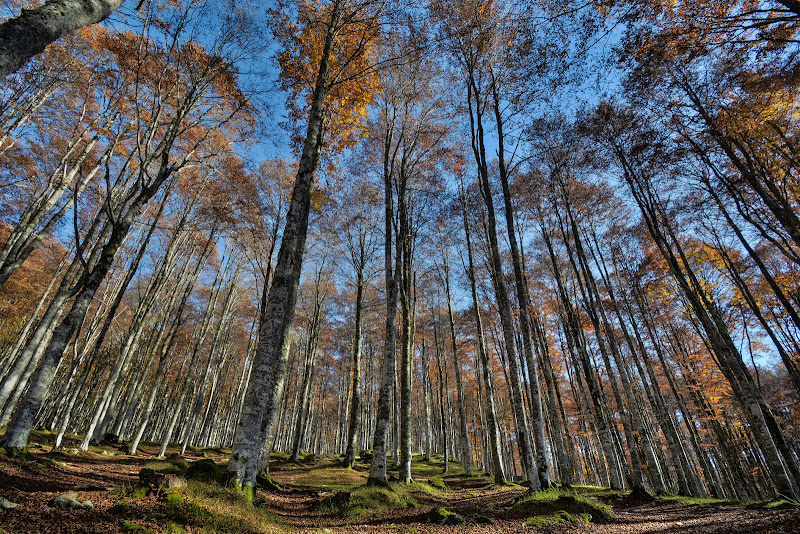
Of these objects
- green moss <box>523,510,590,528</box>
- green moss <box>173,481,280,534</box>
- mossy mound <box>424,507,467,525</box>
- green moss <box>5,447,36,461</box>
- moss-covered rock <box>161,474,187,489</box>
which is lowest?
green moss <box>523,510,590,528</box>

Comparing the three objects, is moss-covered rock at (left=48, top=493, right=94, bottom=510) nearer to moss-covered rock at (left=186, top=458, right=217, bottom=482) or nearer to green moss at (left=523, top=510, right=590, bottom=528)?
moss-covered rock at (left=186, top=458, right=217, bottom=482)

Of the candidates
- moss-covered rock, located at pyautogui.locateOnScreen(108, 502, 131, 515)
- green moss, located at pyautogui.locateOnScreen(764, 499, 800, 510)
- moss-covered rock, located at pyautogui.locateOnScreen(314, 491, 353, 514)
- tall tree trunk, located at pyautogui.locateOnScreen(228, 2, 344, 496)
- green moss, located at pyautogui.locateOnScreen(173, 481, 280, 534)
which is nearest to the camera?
moss-covered rock, located at pyautogui.locateOnScreen(108, 502, 131, 515)

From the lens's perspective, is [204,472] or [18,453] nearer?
[204,472]

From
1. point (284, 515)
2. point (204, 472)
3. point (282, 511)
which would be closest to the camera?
point (204, 472)

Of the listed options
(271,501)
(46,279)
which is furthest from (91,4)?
(46,279)

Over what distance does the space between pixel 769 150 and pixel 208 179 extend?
19.8 m

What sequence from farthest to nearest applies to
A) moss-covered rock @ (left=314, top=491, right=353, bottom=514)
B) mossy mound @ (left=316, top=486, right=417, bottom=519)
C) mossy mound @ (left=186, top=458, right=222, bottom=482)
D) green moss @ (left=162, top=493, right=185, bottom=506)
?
1. moss-covered rock @ (left=314, top=491, right=353, bottom=514)
2. mossy mound @ (left=316, top=486, right=417, bottom=519)
3. mossy mound @ (left=186, top=458, right=222, bottom=482)
4. green moss @ (left=162, top=493, right=185, bottom=506)

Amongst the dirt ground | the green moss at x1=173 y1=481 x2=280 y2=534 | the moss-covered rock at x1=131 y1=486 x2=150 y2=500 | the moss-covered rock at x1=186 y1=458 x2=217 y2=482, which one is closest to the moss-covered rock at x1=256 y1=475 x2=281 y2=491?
the dirt ground

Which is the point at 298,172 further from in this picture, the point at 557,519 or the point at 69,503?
the point at 557,519

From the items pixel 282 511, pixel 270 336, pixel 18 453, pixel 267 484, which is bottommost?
pixel 282 511

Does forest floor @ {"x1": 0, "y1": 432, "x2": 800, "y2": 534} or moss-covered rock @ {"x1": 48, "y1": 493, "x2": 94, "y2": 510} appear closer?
forest floor @ {"x1": 0, "y1": 432, "x2": 800, "y2": 534}

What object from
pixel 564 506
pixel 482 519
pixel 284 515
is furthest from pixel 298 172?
pixel 564 506

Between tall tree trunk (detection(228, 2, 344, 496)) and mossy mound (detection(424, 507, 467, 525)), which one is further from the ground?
tall tree trunk (detection(228, 2, 344, 496))

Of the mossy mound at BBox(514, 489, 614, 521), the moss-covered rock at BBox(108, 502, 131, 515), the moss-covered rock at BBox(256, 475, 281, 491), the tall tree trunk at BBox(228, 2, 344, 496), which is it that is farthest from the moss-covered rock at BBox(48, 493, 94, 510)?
the mossy mound at BBox(514, 489, 614, 521)
